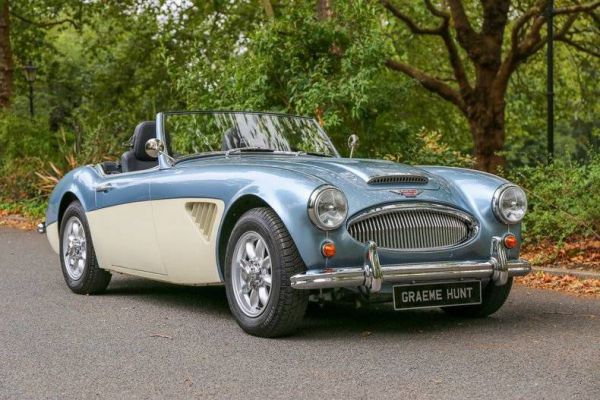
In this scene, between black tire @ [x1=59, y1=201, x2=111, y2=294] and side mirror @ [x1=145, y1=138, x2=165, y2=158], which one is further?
black tire @ [x1=59, y1=201, x2=111, y2=294]

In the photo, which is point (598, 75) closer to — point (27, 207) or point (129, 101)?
point (129, 101)

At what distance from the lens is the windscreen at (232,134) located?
7414 mm

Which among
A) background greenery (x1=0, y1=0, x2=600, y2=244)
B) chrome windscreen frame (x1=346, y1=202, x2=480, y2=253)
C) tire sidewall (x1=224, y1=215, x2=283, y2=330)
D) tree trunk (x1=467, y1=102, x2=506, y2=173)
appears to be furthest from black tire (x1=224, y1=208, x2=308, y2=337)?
tree trunk (x1=467, y1=102, x2=506, y2=173)

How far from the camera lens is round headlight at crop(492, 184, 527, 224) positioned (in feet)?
21.0

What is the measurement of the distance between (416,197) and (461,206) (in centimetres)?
37

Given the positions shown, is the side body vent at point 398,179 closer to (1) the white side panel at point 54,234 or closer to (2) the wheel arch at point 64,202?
(2) the wheel arch at point 64,202

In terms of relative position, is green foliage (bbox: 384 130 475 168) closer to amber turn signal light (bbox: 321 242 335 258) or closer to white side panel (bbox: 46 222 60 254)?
white side panel (bbox: 46 222 60 254)

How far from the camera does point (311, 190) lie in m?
5.81

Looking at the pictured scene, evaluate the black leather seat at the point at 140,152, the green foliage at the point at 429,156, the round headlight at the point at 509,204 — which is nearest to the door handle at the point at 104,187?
the black leather seat at the point at 140,152

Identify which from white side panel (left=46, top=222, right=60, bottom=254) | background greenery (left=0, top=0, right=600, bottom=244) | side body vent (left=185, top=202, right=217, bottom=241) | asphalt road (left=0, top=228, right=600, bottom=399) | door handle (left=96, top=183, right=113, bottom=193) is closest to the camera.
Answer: asphalt road (left=0, top=228, right=600, bottom=399)

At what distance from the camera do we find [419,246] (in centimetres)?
607

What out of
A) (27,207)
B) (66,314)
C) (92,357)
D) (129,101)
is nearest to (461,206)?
(92,357)

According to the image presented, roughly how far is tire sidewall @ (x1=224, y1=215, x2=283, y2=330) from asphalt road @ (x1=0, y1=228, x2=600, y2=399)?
13 cm

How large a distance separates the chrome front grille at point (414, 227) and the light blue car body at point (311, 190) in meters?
0.05
